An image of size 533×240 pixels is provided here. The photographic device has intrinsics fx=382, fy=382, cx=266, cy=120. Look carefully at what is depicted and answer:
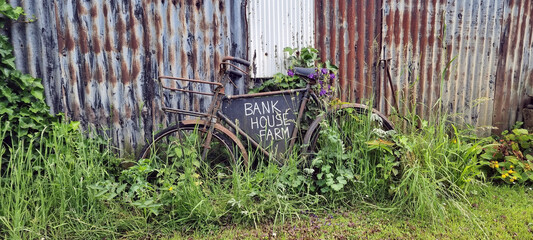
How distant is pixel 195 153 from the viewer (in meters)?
3.53

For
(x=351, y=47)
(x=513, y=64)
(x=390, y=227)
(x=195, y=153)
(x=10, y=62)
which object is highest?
(x=351, y=47)

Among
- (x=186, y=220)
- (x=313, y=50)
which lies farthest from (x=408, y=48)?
(x=186, y=220)

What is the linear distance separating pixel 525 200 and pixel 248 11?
11.7 ft

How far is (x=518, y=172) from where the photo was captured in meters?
4.44

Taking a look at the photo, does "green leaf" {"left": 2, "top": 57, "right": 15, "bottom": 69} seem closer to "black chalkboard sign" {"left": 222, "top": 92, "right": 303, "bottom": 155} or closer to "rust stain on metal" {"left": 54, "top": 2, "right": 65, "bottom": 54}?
"rust stain on metal" {"left": 54, "top": 2, "right": 65, "bottom": 54}

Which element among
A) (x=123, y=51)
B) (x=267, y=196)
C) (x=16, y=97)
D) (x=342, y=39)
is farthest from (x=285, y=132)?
(x=16, y=97)

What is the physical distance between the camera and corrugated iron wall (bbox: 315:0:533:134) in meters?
4.85

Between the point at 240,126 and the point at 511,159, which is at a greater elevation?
the point at 240,126

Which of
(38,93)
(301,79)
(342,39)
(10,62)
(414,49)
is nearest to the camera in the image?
(10,62)

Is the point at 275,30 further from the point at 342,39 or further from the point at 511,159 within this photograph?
the point at 511,159

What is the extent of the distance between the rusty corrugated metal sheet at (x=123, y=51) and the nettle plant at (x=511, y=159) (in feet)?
10.5

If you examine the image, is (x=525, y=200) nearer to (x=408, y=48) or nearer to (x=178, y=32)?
(x=408, y=48)

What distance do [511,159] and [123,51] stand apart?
14.9 feet

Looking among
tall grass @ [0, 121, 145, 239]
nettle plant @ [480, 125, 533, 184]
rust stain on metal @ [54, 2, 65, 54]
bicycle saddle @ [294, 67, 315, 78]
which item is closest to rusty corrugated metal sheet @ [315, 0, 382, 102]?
bicycle saddle @ [294, 67, 315, 78]
